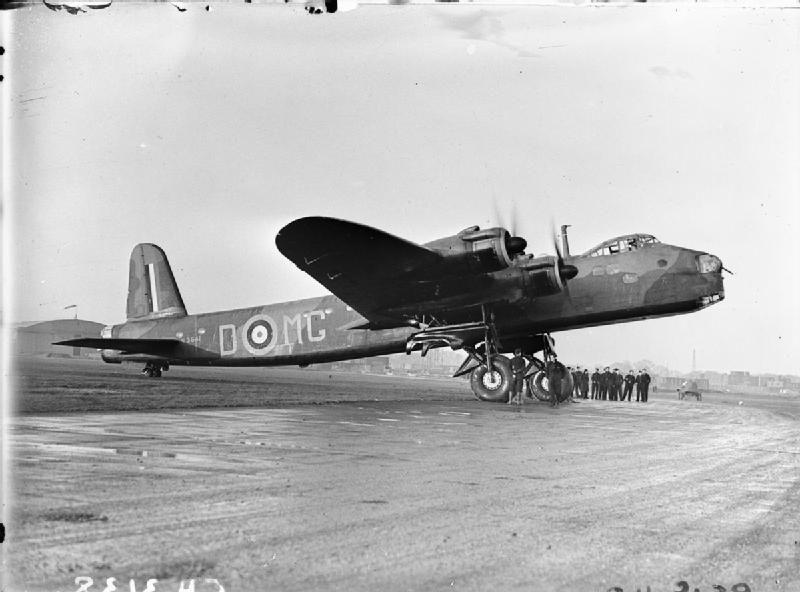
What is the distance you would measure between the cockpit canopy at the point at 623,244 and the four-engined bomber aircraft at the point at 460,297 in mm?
28

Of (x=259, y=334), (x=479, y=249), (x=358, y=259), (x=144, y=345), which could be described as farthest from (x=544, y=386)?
(x=144, y=345)

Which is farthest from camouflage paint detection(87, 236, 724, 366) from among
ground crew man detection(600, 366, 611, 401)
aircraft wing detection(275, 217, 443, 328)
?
ground crew man detection(600, 366, 611, 401)

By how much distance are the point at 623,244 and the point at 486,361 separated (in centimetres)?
502

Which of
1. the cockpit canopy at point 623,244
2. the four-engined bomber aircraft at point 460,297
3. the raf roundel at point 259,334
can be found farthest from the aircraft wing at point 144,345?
the cockpit canopy at point 623,244

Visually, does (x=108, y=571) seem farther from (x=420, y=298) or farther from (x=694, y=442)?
(x=420, y=298)

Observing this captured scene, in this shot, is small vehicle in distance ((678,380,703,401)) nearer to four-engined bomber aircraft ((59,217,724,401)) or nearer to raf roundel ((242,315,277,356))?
four-engined bomber aircraft ((59,217,724,401))

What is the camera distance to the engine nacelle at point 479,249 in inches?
715

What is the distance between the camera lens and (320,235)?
1727 cm

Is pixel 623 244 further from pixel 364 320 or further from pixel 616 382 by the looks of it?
pixel 616 382

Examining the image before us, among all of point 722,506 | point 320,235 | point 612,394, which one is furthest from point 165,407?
point 612,394

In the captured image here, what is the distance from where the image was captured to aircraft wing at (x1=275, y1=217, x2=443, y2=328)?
1708 cm

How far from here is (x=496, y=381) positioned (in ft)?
68.6

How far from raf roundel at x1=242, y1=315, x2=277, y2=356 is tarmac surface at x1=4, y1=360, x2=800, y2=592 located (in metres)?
A: 15.0

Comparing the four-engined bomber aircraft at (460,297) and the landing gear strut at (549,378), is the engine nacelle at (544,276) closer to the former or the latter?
the four-engined bomber aircraft at (460,297)
